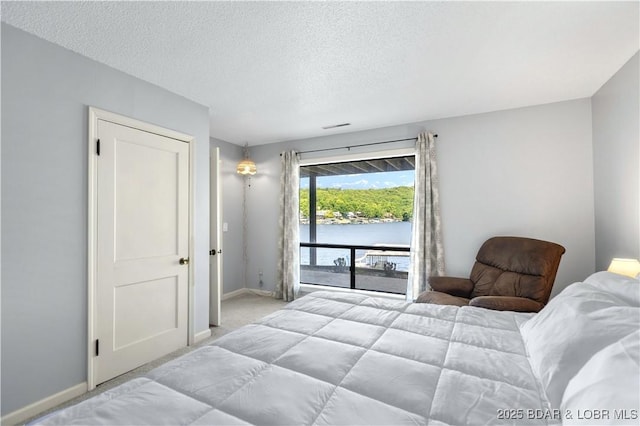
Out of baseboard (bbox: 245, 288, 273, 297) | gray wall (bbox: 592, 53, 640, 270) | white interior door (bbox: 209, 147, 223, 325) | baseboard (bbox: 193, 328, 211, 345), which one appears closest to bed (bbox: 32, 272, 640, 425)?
gray wall (bbox: 592, 53, 640, 270)

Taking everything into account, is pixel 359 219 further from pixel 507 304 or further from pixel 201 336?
pixel 201 336

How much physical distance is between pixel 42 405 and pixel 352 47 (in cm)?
338

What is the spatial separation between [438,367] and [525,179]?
10.1 feet

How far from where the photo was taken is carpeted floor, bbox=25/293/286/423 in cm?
253

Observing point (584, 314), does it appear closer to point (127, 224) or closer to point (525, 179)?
point (525, 179)

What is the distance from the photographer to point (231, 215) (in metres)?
5.00

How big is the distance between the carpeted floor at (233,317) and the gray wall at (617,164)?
3901mm

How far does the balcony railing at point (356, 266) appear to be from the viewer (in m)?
4.40

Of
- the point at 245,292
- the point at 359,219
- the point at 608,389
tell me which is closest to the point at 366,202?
the point at 359,219

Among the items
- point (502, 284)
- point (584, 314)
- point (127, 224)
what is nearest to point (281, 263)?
point (127, 224)

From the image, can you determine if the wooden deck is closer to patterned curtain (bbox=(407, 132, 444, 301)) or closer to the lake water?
the lake water

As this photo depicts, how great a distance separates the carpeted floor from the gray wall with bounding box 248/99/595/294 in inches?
105


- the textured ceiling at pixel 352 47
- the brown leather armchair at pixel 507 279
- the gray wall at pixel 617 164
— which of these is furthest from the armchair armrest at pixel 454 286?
the textured ceiling at pixel 352 47

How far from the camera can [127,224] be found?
8.57 ft
